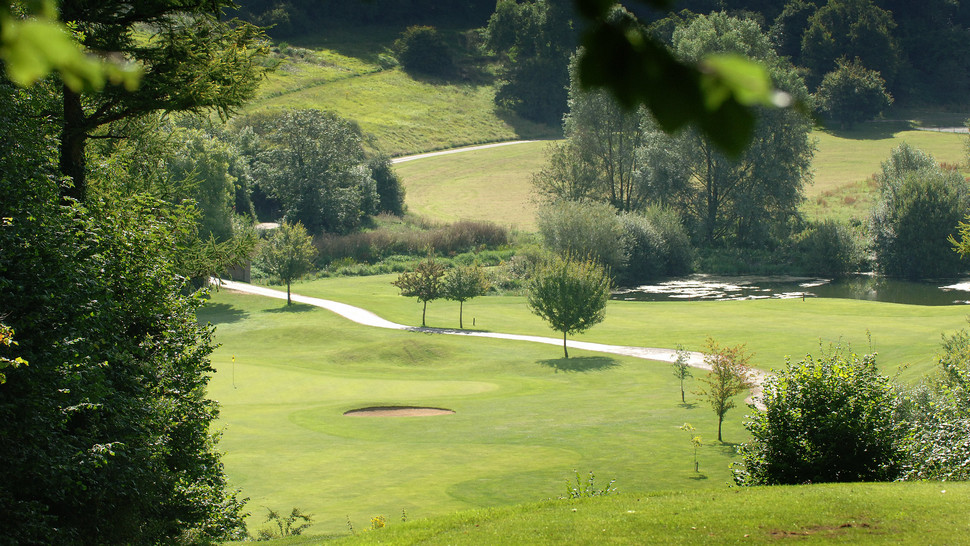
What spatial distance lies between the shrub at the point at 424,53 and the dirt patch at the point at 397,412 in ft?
285

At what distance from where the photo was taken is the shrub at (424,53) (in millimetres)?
109062

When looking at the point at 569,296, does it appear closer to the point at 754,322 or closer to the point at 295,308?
the point at 754,322

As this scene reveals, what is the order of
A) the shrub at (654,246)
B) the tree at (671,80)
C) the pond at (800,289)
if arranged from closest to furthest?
1. the tree at (671,80)
2. the pond at (800,289)
3. the shrub at (654,246)

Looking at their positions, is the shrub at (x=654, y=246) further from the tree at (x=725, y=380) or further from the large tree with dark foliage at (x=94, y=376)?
Answer: the large tree with dark foliage at (x=94, y=376)

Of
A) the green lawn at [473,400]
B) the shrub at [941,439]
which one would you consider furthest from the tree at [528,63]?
the shrub at [941,439]

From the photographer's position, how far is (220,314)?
159ft

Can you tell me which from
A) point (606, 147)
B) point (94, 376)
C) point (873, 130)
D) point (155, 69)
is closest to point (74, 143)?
point (155, 69)

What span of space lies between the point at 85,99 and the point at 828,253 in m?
54.0

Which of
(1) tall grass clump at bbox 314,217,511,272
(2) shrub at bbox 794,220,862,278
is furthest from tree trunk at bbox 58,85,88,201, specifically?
(2) shrub at bbox 794,220,862,278

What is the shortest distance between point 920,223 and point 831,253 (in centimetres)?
608

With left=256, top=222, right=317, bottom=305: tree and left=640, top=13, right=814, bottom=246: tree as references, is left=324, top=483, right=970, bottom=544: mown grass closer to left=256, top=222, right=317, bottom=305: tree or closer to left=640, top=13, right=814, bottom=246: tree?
left=256, top=222, right=317, bottom=305: tree

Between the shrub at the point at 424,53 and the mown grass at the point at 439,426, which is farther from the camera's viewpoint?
the shrub at the point at 424,53

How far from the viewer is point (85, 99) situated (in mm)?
18484

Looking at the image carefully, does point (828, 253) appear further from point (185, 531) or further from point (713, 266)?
point (185, 531)
